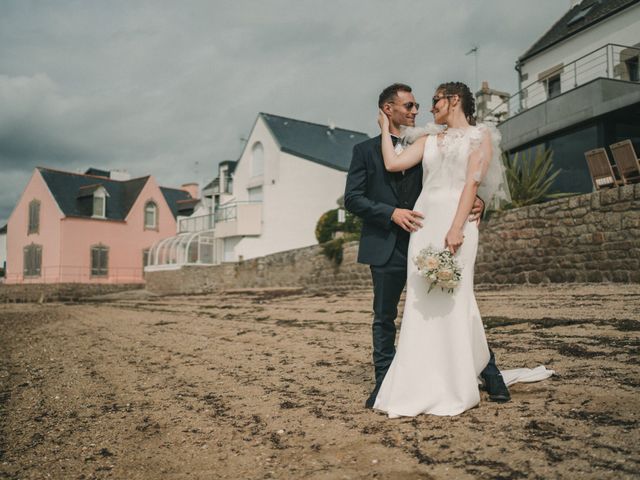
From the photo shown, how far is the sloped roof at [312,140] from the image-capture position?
99.5ft

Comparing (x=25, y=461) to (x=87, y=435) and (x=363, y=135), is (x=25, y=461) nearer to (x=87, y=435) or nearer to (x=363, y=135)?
(x=87, y=435)

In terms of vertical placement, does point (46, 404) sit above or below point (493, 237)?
below

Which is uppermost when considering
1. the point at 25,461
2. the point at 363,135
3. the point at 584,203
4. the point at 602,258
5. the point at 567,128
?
the point at 363,135

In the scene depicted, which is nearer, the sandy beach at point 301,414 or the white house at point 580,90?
the sandy beach at point 301,414

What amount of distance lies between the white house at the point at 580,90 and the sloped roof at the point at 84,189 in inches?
1028

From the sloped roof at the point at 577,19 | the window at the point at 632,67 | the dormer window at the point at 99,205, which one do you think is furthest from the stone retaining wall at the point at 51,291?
the window at the point at 632,67

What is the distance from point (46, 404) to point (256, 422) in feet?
5.63

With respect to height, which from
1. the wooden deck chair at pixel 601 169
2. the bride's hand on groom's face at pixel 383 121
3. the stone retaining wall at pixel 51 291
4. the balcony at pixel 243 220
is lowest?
the stone retaining wall at pixel 51 291

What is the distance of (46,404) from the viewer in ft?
12.5

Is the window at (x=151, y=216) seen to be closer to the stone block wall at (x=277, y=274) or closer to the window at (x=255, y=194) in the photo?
the stone block wall at (x=277, y=274)

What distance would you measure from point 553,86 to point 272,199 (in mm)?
15032

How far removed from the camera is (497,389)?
10.2 ft

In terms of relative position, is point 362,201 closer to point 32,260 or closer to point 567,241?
point 567,241

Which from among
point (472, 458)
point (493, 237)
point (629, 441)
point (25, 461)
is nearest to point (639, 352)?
point (629, 441)
